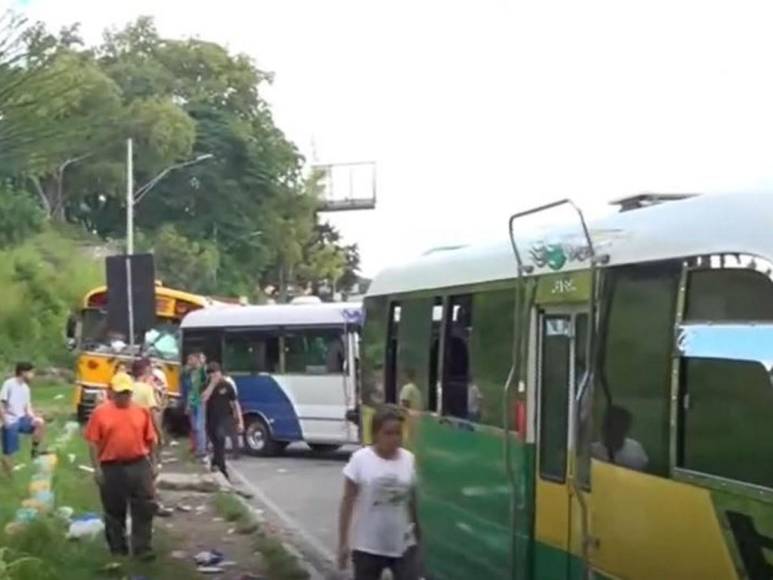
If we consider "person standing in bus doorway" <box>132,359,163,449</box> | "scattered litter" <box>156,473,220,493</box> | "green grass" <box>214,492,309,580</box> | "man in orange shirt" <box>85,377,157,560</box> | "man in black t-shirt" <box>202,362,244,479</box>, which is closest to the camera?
"man in orange shirt" <box>85,377,157,560</box>

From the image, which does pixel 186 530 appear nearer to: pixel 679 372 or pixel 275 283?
pixel 679 372

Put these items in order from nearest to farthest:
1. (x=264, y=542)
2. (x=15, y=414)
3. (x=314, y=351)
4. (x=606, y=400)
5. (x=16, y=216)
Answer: (x=16, y=216)
(x=606, y=400)
(x=264, y=542)
(x=15, y=414)
(x=314, y=351)

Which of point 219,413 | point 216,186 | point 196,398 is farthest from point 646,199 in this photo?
point 216,186

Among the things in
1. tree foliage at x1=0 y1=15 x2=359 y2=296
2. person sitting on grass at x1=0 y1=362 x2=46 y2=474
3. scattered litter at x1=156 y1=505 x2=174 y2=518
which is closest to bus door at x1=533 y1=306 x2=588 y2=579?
scattered litter at x1=156 y1=505 x2=174 y2=518

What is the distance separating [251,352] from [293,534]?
41.3ft

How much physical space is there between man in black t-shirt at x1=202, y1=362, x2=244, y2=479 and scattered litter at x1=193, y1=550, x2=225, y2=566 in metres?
8.24

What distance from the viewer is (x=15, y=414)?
18.9 m

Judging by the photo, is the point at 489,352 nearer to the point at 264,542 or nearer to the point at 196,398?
the point at 264,542

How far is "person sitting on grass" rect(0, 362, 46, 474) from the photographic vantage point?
18469 mm

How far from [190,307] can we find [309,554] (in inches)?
755

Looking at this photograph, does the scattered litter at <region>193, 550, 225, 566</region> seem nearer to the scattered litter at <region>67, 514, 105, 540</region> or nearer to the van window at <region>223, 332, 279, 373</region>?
the scattered litter at <region>67, 514, 105, 540</region>

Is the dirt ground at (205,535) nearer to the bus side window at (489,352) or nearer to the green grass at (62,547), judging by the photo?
the green grass at (62,547)

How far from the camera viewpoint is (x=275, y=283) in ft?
263

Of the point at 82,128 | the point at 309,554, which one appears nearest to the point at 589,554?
the point at 82,128
